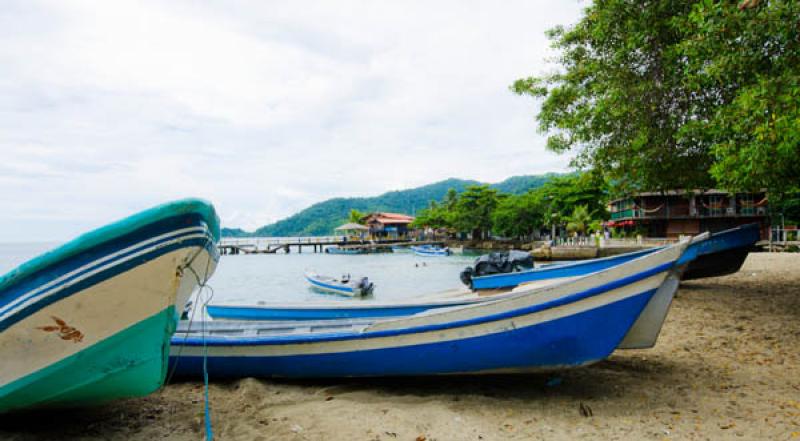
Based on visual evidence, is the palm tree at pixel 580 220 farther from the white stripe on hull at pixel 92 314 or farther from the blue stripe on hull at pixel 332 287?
the white stripe on hull at pixel 92 314

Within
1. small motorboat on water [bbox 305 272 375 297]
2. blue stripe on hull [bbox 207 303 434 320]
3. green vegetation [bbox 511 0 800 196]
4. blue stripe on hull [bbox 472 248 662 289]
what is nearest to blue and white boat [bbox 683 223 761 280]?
green vegetation [bbox 511 0 800 196]

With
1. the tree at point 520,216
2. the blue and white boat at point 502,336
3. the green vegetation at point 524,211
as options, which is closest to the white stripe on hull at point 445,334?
the blue and white boat at point 502,336

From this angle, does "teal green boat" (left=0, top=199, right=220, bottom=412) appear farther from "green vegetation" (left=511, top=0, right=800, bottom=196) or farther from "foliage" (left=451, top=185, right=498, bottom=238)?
"foliage" (left=451, top=185, right=498, bottom=238)

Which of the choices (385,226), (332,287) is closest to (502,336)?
(332,287)

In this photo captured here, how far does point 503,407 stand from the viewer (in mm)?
4180

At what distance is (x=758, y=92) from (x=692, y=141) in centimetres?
347

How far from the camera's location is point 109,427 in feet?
13.1

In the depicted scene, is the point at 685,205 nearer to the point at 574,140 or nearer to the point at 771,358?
the point at 574,140

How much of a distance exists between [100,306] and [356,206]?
449ft

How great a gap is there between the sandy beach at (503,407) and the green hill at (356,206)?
12234 cm

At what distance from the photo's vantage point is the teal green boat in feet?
10.9

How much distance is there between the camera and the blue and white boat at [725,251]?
1036 cm

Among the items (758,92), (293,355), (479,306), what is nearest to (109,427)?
(293,355)

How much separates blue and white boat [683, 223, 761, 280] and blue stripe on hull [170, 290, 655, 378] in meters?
7.81
